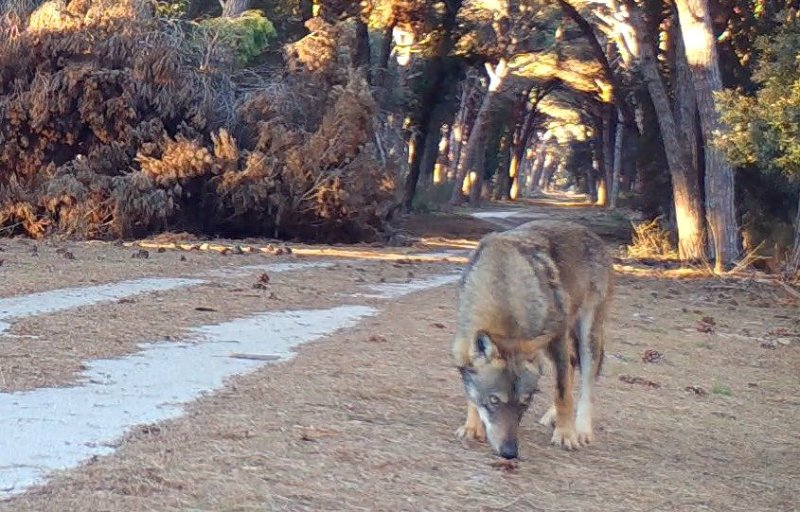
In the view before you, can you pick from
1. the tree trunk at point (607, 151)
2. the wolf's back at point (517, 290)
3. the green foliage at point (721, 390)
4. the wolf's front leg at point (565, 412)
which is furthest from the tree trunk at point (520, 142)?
the wolf's front leg at point (565, 412)

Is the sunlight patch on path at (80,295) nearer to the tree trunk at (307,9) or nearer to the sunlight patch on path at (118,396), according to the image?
the sunlight patch on path at (118,396)

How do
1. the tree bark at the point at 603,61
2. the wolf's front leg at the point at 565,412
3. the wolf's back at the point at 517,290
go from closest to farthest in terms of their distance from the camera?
the wolf's back at the point at 517,290, the wolf's front leg at the point at 565,412, the tree bark at the point at 603,61

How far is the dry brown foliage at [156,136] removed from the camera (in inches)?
866

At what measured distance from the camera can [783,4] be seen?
74.0 ft

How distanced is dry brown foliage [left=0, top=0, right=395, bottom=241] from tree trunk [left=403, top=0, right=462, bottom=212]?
10.5 m

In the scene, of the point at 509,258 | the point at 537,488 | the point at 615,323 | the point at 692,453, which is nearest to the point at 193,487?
the point at 537,488

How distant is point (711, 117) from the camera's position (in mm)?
21797

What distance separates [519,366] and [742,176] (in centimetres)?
2081

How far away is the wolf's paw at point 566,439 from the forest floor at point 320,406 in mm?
97

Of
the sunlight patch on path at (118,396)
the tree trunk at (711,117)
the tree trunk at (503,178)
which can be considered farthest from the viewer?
the tree trunk at (503,178)

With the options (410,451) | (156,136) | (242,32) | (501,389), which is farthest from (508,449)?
(242,32)

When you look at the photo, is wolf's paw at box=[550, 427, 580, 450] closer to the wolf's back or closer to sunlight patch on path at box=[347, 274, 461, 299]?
the wolf's back

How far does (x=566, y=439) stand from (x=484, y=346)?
3.93 feet

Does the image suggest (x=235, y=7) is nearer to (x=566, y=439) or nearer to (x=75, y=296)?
(x=75, y=296)
